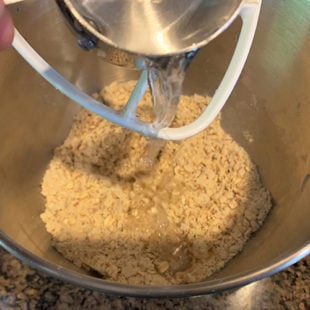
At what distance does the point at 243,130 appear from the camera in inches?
42.6

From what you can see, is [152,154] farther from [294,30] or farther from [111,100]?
[294,30]

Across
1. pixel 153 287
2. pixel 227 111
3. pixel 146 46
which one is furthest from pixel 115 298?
pixel 227 111

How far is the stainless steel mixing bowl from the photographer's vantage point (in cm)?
84

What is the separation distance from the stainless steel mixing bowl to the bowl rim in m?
0.09

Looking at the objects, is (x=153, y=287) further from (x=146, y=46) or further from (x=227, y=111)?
(x=227, y=111)

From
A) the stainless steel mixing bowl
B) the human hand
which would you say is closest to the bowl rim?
the stainless steel mixing bowl

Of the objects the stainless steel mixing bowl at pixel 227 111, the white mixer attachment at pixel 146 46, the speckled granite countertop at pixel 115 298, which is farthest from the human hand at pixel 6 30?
the speckled granite countertop at pixel 115 298

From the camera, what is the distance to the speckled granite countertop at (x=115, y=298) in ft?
2.56

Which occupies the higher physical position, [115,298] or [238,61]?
[238,61]

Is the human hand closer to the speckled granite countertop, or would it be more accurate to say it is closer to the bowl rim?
the bowl rim

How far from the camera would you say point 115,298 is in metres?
0.79

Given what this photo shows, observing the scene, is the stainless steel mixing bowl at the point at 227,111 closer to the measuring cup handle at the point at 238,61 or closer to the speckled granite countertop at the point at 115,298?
the speckled granite countertop at the point at 115,298

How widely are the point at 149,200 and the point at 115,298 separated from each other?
25 cm

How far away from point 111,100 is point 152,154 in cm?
15
